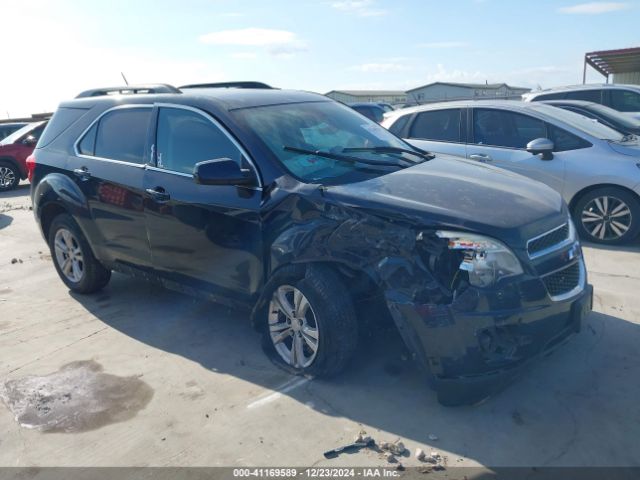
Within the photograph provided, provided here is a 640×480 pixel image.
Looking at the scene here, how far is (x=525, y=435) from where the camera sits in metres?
3.12

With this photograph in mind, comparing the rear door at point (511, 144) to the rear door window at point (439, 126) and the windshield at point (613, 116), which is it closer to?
the rear door window at point (439, 126)

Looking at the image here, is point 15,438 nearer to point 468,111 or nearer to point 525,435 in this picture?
point 525,435

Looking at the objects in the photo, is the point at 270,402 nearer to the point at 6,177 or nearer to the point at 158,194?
the point at 158,194

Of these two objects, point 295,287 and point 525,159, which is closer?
point 295,287

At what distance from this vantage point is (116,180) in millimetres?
4801

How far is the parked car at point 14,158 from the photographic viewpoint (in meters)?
14.3

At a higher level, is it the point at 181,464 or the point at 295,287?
the point at 295,287

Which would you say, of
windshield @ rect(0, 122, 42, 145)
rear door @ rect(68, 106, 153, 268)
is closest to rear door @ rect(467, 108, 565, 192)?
rear door @ rect(68, 106, 153, 268)

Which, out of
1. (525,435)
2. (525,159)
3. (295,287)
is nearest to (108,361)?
(295,287)

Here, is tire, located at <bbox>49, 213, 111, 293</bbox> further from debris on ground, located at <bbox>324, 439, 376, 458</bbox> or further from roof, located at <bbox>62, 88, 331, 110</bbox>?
debris on ground, located at <bbox>324, 439, 376, 458</bbox>

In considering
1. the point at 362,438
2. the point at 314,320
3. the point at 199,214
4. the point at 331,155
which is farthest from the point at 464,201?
the point at 199,214

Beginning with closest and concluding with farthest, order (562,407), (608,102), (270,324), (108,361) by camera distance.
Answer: (562,407), (270,324), (108,361), (608,102)

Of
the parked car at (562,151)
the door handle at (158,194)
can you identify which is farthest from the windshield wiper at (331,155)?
the parked car at (562,151)

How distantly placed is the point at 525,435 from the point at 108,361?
296 cm
